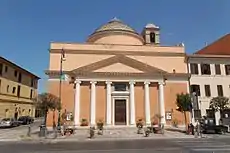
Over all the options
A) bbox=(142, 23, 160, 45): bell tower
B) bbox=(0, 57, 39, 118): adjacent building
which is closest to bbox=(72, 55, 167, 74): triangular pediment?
bbox=(142, 23, 160, 45): bell tower

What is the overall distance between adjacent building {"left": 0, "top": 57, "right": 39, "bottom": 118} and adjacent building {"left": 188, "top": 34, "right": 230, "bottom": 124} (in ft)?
78.0

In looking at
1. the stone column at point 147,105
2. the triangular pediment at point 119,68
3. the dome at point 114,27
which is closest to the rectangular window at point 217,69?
the stone column at point 147,105

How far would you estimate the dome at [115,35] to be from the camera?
127 ft

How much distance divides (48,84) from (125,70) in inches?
414

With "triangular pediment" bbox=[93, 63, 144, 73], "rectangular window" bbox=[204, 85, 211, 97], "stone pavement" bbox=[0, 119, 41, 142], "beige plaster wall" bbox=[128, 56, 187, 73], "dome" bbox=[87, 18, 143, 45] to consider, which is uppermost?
"dome" bbox=[87, 18, 143, 45]

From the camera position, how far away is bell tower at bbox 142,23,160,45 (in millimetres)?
43188

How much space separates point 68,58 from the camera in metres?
34.4

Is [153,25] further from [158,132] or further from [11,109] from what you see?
[11,109]

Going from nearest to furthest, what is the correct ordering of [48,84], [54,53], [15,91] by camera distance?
[48,84], [54,53], [15,91]

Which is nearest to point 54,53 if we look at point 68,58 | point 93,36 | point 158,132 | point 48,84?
point 68,58

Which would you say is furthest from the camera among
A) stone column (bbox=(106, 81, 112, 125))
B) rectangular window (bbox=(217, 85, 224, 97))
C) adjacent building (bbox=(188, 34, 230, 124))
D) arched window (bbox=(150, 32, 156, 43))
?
arched window (bbox=(150, 32, 156, 43))

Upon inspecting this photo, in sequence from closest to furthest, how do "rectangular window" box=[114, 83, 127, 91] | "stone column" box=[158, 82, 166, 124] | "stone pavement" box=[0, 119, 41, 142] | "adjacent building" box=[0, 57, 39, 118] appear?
"stone pavement" box=[0, 119, 41, 142] → "stone column" box=[158, 82, 166, 124] → "rectangular window" box=[114, 83, 127, 91] → "adjacent building" box=[0, 57, 39, 118]

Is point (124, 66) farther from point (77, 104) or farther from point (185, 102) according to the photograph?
point (185, 102)

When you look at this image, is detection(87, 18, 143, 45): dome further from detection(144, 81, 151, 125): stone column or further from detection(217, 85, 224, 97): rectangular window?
detection(217, 85, 224, 97): rectangular window
